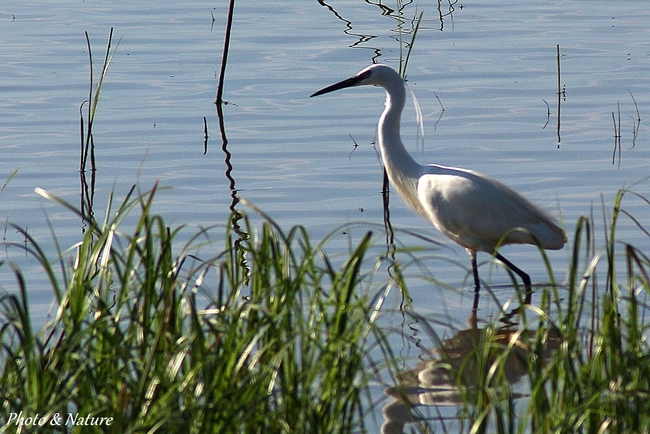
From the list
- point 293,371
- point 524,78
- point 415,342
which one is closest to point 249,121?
point 524,78

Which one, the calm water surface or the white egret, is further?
the calm water surface

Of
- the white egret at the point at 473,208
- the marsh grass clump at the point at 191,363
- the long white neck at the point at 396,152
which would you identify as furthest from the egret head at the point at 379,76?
the marsh grass clump at the point at 191,363

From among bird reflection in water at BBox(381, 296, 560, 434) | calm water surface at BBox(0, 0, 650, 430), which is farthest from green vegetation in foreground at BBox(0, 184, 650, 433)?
calm water surface at BBox(0, 0, 650, 430)

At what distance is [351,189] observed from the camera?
762 cm

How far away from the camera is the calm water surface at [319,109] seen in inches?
282

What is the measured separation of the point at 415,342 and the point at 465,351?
258 millimetres

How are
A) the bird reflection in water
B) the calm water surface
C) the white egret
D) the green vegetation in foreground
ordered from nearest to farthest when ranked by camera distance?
1. the green vegetation in foreground
2. the bird reflection in water
3. the white egret
4. the calm water surface

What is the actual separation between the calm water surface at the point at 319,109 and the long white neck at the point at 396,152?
0.39 meters

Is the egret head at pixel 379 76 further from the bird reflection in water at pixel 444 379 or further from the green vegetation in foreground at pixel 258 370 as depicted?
the green vegetation in foreground at pixel 258 370

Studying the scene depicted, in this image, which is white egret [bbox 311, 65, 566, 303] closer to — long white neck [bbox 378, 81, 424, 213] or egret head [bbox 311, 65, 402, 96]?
long white neck [bbox 378, 81, 424, 213]

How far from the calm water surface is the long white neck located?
386 millimetres

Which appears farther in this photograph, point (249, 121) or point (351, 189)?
point (249, 121)

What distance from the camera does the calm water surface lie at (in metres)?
7.17

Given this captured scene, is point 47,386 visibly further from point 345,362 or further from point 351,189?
point 351,189
